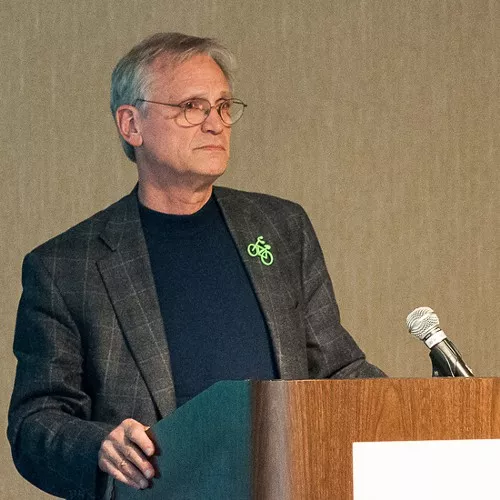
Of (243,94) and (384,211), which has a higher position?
(243,94)

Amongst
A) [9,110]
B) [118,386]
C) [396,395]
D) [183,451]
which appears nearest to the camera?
[396,395]

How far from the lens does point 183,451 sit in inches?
56.9

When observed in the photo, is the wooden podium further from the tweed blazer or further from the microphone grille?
the tweed blazer

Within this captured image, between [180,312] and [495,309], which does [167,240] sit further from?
[495,309]

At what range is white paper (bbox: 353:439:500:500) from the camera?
1272 mm

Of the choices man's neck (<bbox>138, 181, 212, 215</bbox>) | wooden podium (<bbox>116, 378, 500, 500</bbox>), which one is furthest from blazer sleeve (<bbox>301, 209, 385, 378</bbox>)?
wooden podium (<bbox>116, 378, 500, 500</bbox>)

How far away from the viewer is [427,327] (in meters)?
1.62

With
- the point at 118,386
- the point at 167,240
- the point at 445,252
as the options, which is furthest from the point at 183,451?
the point at 445,252

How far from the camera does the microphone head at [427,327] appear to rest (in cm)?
162

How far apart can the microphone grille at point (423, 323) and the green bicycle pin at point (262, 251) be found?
70 cm

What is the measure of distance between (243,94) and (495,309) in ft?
3.67

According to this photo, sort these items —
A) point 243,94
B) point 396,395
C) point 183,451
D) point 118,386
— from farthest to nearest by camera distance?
point 243,94, point 118,386, point 183,451, point 396,395

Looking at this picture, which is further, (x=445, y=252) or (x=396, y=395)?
(x=445, y=252)

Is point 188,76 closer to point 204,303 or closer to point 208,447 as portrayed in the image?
point 204,303
